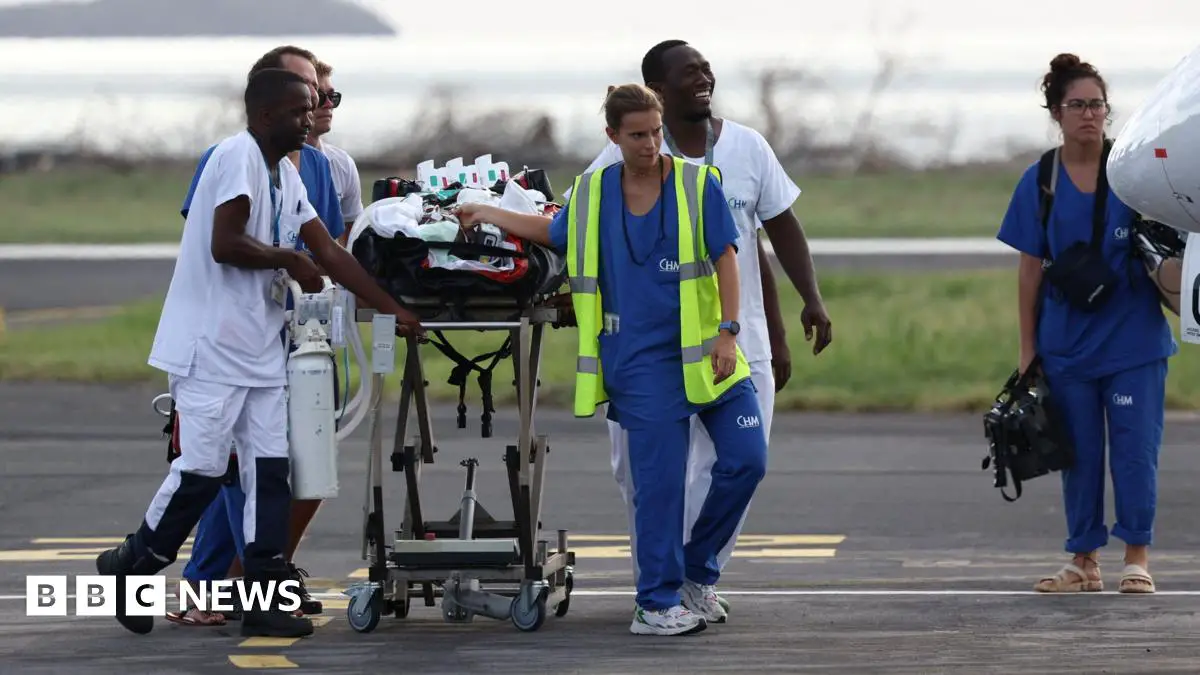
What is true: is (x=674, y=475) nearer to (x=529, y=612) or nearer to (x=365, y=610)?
(x=529, y=612)

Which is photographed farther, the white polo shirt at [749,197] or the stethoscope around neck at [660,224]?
the white polo shirt at [749,197]

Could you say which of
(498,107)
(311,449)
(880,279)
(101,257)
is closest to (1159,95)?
(311,449)

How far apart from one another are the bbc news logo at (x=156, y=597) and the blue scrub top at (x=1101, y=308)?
119 inches

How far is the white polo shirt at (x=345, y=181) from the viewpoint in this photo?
845 cm

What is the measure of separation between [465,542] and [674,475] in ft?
2.49

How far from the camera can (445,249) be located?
7293 mm

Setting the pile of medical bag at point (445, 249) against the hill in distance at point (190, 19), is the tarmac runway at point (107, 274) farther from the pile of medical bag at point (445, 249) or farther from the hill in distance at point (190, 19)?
the pile of medical bag at point (445, 249)

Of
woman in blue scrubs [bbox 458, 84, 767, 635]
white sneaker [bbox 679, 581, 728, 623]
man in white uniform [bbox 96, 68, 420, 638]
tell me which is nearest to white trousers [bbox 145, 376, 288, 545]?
man in white uniform [bbox 96, 68, 420, 638]

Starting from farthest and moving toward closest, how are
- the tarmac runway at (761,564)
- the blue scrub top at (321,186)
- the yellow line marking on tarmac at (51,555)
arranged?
the yellow line marking on tarmac at (51,555)
the blue scrub top at (321,186)
the tarmac runway at (761,564)

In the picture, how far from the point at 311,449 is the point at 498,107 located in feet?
94.9

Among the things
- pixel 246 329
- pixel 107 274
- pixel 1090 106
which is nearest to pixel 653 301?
pixel 246 329

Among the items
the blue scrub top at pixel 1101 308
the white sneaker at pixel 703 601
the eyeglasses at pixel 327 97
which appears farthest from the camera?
the blue scrub top at pixel 1101 308

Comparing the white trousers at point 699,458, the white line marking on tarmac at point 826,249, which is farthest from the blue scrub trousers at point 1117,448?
the white line marking on tarmac at point 826,249

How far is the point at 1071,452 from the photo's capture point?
8547mm
